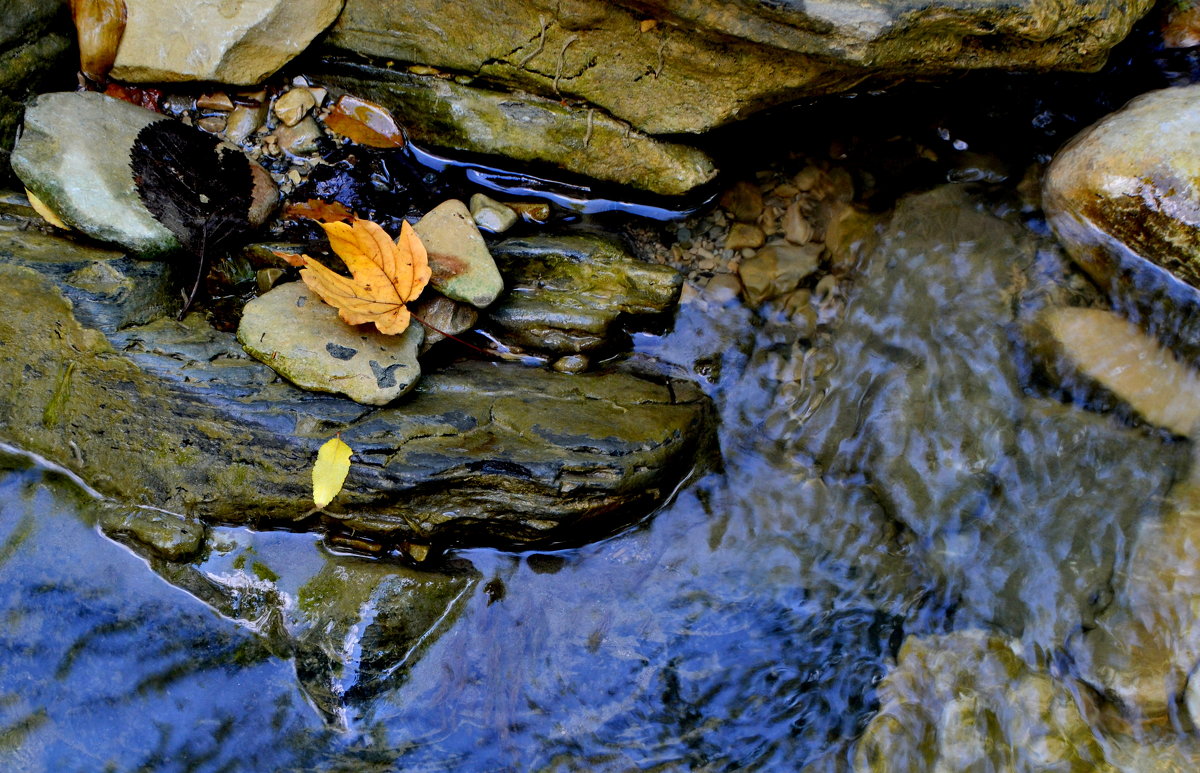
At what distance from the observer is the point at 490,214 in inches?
149

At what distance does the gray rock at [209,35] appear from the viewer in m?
3.50

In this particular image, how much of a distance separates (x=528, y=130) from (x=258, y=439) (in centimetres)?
188

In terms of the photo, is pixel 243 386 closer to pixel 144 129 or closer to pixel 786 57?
pixel 144 129

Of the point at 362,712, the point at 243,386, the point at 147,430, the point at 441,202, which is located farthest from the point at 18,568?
the point at 441,202

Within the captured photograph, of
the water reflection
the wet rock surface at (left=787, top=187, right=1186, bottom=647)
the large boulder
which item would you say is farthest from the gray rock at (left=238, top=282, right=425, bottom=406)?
the wet rock surface at (left=787, top=187, right=1186, bottom=647)

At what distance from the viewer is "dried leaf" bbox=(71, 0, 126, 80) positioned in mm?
3488

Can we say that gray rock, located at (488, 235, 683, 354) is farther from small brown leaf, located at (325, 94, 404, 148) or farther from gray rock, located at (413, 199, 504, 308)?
small brown leaf, located at (325, 94, 404, 148)

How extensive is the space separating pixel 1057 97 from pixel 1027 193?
536 mm

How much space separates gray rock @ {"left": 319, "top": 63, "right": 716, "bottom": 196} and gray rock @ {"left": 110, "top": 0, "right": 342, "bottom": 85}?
0.28 metres

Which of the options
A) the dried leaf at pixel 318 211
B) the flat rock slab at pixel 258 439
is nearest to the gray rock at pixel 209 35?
the dried leaf at pixel 318 211

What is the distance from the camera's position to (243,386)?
10.2 feet

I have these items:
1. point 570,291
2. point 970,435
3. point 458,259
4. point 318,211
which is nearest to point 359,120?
point 318,211

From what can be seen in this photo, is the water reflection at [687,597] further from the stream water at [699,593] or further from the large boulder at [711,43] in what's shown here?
the large boulder at [711,43]

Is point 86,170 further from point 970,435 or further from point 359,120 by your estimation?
point 970,435
